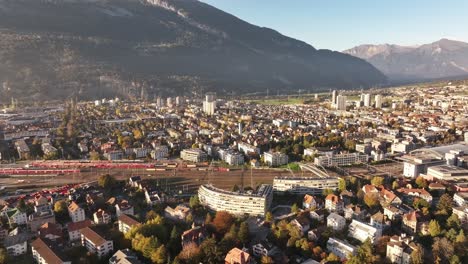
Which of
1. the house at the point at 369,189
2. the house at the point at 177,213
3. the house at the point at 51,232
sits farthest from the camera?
the house at the point at 369,189

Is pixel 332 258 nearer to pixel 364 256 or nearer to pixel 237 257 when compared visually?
pixel 364 256

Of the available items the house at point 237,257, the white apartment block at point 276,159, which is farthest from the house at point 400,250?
the white apartment block at point 276,159

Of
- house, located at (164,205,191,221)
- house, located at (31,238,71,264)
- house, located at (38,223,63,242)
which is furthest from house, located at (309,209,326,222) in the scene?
house, located at (38,223,63,242)

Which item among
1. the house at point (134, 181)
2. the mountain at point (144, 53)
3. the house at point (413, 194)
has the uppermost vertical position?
the mountain at point (144, 53)

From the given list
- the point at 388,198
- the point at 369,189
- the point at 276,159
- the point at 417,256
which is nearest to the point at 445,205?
the point at 388,198

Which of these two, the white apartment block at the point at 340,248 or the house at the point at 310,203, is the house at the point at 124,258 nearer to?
the white apartment block at the point at 340,248

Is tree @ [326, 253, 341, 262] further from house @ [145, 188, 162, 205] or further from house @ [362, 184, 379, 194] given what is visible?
house @ [145, 188, 162, 205]
